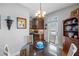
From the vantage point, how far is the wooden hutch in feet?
4.75

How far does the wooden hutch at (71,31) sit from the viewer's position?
1447 mm

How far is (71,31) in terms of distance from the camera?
5.06 ft

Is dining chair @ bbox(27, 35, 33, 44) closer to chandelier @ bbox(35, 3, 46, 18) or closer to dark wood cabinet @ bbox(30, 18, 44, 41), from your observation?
dark wood cabinet @ bbox(30, 18, 44, 41)

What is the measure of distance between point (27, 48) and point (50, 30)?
406mm

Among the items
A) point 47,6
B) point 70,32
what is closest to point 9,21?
point 47,6

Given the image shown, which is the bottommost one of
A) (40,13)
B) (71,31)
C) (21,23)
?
(71,31)

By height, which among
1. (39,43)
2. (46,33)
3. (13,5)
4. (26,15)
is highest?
(13,5)

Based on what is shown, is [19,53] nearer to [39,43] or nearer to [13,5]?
[39,43]

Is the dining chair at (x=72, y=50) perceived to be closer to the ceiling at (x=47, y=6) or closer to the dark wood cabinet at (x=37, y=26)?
the dark wood cabinet at (x=37, y=26)

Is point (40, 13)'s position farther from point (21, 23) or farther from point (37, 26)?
point (21, 23)

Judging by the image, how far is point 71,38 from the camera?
1.52m

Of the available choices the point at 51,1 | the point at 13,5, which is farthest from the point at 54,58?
the point at 13,5

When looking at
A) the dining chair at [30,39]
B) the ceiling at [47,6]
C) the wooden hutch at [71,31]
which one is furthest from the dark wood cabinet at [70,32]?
the dining chair at [30,39]

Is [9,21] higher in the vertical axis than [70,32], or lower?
higher
